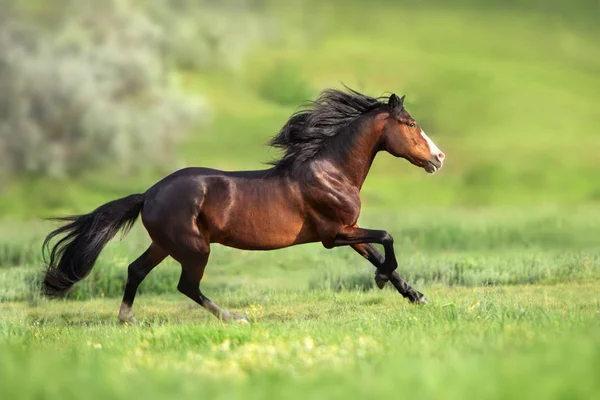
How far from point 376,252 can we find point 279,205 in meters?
1.08

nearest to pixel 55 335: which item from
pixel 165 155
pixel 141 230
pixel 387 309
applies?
pixel 387 309

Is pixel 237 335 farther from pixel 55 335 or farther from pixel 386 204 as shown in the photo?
pixel 386 204

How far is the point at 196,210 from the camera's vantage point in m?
8.80

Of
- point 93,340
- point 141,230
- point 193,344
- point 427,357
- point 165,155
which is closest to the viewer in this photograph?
point 427,357

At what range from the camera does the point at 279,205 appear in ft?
29.1

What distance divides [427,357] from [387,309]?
3802mm

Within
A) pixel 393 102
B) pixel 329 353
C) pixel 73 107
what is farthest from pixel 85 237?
pixel 73 107

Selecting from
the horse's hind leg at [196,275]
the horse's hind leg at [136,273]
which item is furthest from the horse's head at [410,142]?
the horse's hind leg at [136,273]

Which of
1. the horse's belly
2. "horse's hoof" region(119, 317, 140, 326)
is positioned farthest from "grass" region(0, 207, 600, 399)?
the horse's belly

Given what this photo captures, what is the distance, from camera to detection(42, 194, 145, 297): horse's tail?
927 cm

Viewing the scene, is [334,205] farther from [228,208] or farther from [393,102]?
[393,102]

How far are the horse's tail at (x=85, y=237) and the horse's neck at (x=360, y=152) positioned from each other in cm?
197

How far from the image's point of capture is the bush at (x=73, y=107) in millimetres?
28516

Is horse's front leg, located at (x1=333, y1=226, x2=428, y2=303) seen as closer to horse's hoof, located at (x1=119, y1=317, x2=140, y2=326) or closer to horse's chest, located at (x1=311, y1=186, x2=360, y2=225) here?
horse's chest, located at (x1=311, y1=186, x2=360, y2=225)
